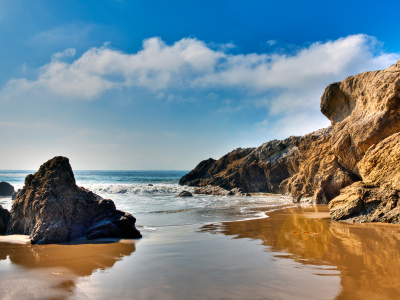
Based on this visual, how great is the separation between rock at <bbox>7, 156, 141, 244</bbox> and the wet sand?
17.5 inches

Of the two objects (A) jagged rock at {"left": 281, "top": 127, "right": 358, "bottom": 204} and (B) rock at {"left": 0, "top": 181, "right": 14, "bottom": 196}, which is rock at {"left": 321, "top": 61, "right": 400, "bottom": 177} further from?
(B) rock at {"left": 0, "top": 181, "right": 14, "bottom": 196}

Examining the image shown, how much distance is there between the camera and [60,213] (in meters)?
5.78

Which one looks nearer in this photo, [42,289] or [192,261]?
[42,289]

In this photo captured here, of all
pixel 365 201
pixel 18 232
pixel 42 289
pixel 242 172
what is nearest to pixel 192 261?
pixel 42 289

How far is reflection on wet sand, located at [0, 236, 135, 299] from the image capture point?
296 cm

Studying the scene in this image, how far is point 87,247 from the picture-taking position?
4953 mm

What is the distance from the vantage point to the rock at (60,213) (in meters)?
5.54

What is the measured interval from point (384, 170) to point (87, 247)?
28.7ft

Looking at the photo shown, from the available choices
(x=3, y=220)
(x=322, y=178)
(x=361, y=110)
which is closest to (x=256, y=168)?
(x=322, y=178)

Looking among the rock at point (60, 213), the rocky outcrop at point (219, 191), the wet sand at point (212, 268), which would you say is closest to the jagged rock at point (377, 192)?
the wet sand at point (212, 268)

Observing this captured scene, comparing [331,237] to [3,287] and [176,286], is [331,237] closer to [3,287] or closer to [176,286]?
[176,286]

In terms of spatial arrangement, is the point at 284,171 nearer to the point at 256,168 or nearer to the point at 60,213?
the point at 256,168

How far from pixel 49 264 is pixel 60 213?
213cm

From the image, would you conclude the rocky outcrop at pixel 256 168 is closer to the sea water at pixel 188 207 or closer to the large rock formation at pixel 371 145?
the sea water at pixel 188 207
